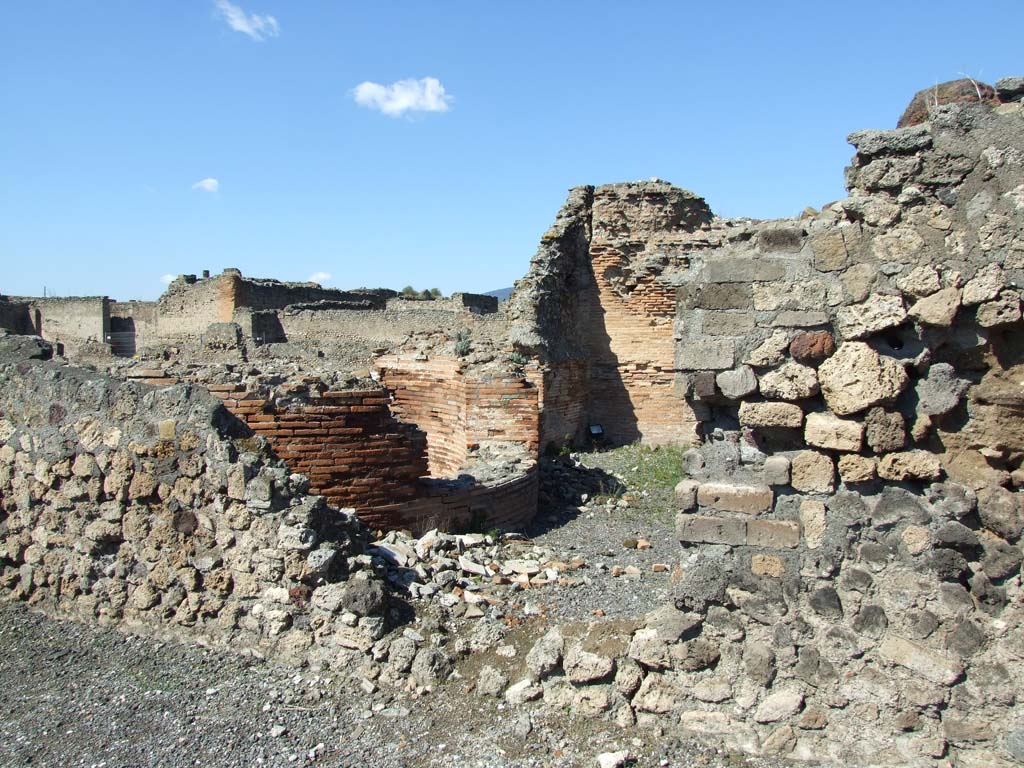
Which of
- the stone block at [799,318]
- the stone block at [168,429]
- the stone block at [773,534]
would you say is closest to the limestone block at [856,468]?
the stone block at [773,534]

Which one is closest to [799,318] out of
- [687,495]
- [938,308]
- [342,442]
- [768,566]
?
[938,308]

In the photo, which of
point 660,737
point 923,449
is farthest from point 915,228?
point 660,737

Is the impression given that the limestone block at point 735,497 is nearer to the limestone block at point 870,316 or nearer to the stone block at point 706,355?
the stone block at point 706,355

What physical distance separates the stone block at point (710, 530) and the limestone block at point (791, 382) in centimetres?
59

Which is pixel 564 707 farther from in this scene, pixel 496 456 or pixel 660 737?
pixel 496 456

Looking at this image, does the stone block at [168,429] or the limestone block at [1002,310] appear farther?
the stone block at [168,429]

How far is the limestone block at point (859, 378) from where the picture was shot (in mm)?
3211

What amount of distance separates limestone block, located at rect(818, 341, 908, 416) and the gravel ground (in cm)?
152

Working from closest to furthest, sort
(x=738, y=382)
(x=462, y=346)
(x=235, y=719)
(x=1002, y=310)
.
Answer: (x=1002, y=310), (x=738, y=382), (x=235, y=719), (x=462, y=346)

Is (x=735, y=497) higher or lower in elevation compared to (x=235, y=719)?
higher

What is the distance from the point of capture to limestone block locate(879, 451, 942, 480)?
321 cm

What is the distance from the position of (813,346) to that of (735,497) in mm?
739

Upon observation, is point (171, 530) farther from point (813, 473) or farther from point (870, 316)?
point (870, 316)

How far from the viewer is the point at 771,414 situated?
11.2 ft
